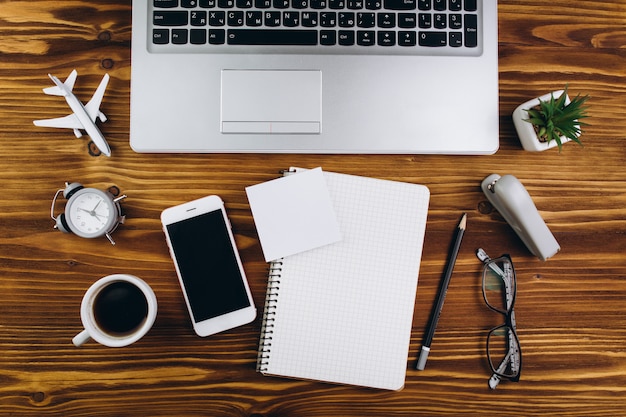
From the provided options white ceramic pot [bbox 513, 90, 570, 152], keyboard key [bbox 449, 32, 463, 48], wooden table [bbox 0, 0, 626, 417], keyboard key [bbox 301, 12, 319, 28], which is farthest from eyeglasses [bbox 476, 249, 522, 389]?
keyboard key [bbox 301, 12, 319, 28]

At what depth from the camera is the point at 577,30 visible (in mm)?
704

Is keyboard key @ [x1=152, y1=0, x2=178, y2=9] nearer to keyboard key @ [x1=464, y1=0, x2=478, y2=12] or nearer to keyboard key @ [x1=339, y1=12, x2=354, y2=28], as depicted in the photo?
keyboard key @ [x1=339, y1=12, x2=354, y2=28]

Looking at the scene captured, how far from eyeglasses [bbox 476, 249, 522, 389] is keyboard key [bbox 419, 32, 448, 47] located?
0.29m

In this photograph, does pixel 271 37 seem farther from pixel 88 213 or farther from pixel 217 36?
pixel 88 213

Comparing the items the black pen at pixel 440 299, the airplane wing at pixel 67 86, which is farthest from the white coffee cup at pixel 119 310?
the black pen at pixel 440 299

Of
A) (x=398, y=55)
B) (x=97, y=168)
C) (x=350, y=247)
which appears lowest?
(x=350, y=247)

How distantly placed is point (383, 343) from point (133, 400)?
35 centimetres

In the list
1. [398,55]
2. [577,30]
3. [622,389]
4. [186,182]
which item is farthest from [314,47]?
[622,389]

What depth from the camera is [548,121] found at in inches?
24.7

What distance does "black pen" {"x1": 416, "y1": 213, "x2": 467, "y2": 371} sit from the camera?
668mm

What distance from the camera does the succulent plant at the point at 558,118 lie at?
0.62 meters

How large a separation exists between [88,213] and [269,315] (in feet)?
0.90

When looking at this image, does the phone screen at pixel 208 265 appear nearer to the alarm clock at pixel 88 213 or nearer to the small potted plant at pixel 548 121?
the alarm clock at pixel 88 213

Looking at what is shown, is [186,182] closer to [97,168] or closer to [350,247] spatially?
[97,168]
